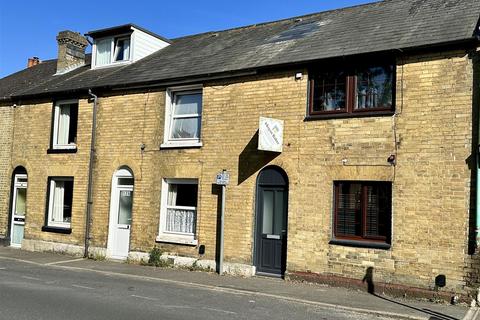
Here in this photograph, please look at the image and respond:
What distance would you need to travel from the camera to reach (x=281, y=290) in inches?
448

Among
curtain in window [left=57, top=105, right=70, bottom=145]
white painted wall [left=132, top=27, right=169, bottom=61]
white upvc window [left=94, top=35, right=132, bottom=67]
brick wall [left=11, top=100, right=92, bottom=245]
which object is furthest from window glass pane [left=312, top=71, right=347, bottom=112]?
curtain in window [left=57, top=105, right=70, bottom=145]

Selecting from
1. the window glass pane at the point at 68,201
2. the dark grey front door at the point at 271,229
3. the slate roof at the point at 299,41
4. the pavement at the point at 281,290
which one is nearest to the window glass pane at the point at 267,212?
the dark grey front door at the point at 271,229

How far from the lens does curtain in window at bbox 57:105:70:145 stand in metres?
18.2

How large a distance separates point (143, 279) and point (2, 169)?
9.73 meters

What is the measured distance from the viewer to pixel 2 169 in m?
19.5

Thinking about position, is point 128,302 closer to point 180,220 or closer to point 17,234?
point 180,220

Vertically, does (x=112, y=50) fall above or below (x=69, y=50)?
below

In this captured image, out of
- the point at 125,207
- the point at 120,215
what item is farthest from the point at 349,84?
the point at 120,215

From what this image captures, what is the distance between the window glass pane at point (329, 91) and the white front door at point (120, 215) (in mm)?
6568

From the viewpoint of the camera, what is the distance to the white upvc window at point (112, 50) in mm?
19047

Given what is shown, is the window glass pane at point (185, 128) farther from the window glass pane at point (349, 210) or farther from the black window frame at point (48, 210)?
the window glass pane at point (349, 210)

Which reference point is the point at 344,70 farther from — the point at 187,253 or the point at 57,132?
the point at 57,132

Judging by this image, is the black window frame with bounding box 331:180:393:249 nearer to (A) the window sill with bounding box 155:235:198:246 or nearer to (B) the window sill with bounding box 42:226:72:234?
(A) the window sill with bounding box 155:235:198:246

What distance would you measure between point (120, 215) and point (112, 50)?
262 inches
